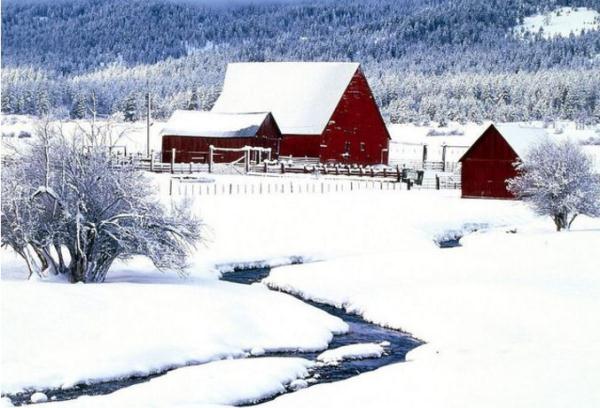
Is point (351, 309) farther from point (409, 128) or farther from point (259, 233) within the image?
point (409, 128)

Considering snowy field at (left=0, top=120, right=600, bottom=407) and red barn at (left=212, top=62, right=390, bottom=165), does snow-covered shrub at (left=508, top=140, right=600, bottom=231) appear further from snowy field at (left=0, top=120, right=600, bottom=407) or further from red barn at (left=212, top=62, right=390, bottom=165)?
red barn at (left=212, top=62, right=390, bottom=165)

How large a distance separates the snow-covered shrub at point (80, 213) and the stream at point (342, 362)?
440cm

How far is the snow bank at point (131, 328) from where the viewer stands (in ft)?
49.4

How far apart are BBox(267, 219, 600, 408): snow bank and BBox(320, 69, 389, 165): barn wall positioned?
94.7 ft

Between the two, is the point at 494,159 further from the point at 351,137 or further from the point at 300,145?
the point at 351,137

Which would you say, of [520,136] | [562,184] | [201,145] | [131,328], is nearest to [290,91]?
[201,145]

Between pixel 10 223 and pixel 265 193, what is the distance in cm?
2227

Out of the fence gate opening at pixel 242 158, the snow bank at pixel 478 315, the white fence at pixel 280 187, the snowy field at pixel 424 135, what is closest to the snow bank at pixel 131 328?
the snow bank at pixel 478 315

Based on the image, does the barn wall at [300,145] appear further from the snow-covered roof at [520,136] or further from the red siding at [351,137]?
the snow-covered roof at [520,136]

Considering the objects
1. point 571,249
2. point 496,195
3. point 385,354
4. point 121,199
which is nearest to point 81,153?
point 121,199

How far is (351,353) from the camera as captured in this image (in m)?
17.1

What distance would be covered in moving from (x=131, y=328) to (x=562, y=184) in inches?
916

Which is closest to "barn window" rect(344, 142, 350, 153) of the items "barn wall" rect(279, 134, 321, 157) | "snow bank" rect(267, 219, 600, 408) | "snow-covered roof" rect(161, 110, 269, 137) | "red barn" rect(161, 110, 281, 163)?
"barn wall" rect(279, 134, 321, 157)

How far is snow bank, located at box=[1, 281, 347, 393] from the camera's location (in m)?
15.0
